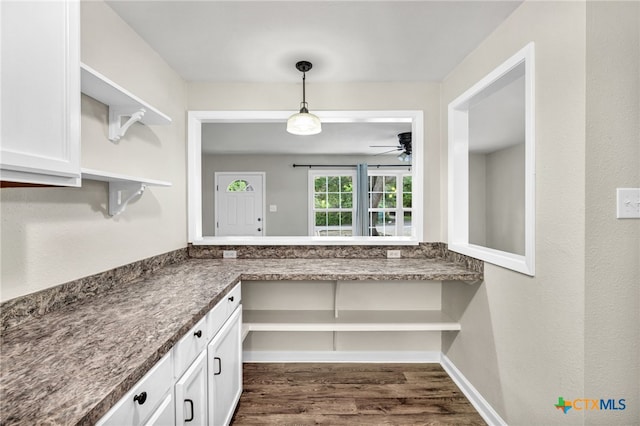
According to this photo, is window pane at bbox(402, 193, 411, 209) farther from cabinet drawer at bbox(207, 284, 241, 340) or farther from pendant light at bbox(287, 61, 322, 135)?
cabinet drawer at bbox(207, 284, 241, 340)

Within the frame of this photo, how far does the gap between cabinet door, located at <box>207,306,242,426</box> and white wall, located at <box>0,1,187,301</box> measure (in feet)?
2.26

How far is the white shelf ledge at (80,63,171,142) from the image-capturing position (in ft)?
4.60

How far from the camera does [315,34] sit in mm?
1913

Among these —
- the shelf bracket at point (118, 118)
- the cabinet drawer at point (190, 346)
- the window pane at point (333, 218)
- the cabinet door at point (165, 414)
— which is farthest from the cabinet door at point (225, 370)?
the window pane at point (333, 218)

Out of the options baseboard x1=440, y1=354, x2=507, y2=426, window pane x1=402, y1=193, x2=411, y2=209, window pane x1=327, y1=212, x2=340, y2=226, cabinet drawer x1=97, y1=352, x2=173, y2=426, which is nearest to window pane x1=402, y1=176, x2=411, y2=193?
window pane x1=402, y1=193, x2=411, y2=209

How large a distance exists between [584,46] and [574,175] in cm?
50

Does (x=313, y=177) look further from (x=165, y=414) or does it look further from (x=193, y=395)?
(x=165, y=414)

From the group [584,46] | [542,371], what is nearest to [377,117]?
[584,46]

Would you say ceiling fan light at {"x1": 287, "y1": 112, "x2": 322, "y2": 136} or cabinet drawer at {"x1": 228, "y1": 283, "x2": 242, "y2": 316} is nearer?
cabinet drawer at {"x1": 228, "y1": 283, "x2": 242, "y2": 316}

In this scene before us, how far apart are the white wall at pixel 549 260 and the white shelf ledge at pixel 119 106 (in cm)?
190

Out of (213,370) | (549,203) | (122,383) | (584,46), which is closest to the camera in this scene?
(122,383)

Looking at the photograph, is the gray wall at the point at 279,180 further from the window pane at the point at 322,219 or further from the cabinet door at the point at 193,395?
the cabinet door at the point at 193,395

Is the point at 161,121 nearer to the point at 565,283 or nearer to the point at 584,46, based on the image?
the point at 584,46

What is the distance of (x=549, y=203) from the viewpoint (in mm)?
1441
